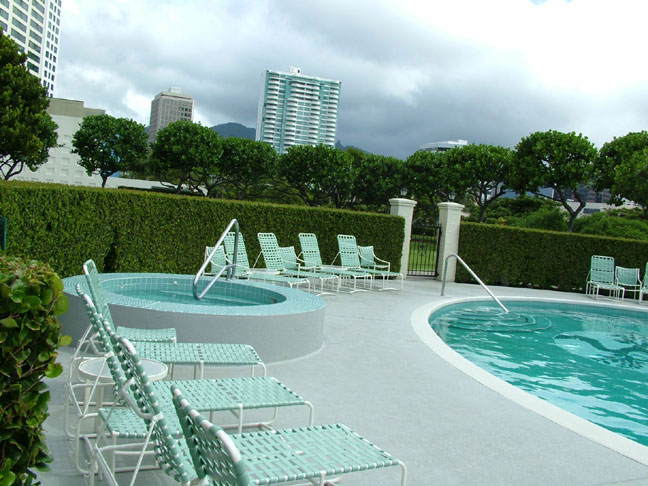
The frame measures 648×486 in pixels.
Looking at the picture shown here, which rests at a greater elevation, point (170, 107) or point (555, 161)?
point (170, 107)

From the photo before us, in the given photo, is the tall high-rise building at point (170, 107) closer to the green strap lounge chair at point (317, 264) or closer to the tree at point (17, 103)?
the tree at point (17, 103)

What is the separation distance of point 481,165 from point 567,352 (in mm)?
23802

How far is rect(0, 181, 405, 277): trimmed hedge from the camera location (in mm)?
8289

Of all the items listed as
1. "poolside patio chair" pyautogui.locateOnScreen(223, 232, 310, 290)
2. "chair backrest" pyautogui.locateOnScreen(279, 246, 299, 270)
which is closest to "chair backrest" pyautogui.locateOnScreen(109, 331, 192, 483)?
"poolside patio chair" pyautogui.locateOnScreen(223, 232, 310, 290)

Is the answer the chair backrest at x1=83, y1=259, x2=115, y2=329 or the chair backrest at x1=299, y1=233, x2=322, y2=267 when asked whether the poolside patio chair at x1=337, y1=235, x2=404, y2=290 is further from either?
the chair backrest at x1=83, y1=259, x2=115, y2=329

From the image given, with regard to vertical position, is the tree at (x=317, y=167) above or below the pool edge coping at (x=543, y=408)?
above

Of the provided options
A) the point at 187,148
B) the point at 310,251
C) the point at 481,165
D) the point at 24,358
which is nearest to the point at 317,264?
the point at 310,251

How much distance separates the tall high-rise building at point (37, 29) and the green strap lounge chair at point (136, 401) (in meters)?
122

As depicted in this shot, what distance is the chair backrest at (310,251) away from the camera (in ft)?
38.8

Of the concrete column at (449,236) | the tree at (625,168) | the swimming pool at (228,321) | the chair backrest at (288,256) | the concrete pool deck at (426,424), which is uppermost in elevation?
the tree at (625,168)

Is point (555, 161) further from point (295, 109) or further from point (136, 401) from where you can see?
point (295, 109)

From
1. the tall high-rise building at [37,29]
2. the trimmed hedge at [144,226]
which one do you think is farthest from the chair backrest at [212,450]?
the tall high-rise building at [37,29]

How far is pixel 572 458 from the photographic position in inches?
143

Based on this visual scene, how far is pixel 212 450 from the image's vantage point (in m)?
1.70
